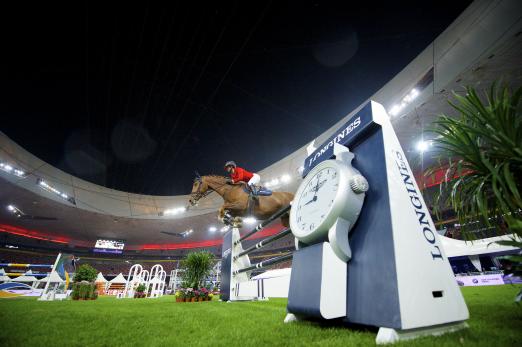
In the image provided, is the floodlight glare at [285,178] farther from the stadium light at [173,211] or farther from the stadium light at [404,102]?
the stadium light at [173,211]

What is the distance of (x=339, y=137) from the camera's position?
164 cm

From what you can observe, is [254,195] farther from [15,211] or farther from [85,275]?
[15,211]

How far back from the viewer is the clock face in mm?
1317

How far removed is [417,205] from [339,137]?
27.5 inches

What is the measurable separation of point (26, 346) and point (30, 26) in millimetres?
9708

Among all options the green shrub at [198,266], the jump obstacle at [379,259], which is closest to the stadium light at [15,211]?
the green shrub at [198,266]

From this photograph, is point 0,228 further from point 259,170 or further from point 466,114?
point 466,114

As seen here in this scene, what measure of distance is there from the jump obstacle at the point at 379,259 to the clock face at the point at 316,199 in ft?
0.21

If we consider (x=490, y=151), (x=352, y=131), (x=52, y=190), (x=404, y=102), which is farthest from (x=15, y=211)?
(x=404, y=102)

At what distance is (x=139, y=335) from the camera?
3.66 feet

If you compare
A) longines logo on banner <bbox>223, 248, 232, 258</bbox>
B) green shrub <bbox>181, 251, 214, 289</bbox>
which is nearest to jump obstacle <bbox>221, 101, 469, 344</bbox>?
longines logo on banner <bbox>223, 248, 232, 258</bbox>

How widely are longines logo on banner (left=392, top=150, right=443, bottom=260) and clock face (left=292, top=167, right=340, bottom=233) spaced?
34 centimetres

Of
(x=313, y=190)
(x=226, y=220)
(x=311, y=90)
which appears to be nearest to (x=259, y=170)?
(x=311, y=90)

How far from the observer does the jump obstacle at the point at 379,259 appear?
89cm
